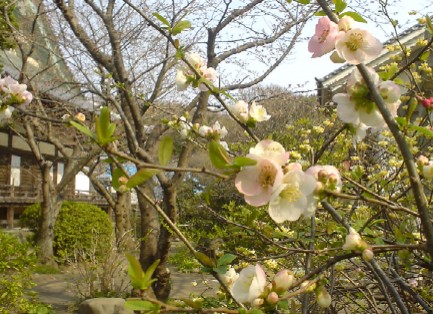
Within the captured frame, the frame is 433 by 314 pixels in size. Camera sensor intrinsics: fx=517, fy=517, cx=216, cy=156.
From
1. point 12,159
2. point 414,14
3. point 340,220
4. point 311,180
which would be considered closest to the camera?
point 311,180

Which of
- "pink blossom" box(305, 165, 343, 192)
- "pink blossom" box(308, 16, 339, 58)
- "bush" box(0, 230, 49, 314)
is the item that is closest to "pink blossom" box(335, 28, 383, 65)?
"pink blossom" box(308, 16, 339, 58)

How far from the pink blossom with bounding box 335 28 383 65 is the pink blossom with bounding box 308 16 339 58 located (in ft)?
0.06

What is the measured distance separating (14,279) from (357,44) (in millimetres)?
4812

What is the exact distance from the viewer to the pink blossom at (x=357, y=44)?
3.77 ft

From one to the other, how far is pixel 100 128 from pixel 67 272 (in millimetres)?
9648

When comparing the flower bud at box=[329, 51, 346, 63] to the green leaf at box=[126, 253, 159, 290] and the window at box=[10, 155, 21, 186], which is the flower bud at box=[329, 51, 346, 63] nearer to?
the green leaf at box=[126, 253, 159, 290]

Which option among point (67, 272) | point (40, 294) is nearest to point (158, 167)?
point (40, 294)

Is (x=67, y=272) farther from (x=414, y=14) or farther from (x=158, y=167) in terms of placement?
(x=158, y=167)

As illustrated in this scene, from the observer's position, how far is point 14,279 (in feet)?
16.8

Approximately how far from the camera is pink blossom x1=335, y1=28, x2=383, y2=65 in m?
1.15

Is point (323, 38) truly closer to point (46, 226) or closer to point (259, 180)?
point (259, 180)

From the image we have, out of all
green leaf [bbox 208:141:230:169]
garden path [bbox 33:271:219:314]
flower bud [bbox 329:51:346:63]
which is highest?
flower bud [bbox 329:51:346:63]

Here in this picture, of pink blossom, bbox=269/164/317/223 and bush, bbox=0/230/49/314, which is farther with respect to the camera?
bush, bbox=0/230/49/314

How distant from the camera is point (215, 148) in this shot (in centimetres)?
97
